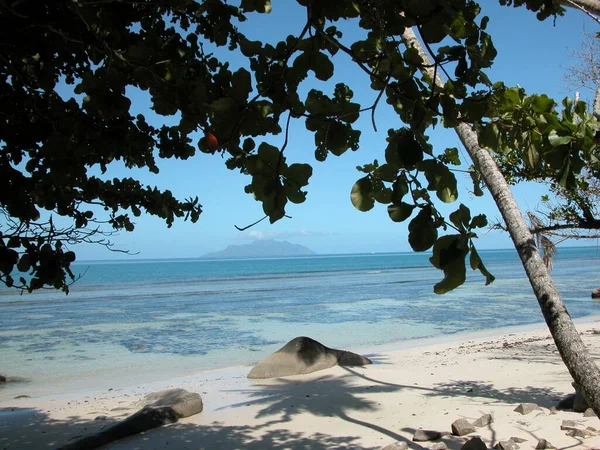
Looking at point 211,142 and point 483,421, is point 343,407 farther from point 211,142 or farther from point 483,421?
point 211,142

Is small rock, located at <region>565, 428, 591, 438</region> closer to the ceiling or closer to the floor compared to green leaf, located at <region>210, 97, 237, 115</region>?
closer to the floor

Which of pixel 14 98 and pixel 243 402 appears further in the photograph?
pixel 243 402

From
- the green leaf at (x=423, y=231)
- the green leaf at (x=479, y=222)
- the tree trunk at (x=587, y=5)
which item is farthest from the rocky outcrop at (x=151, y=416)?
the tree trunk at (x=587, y=5)

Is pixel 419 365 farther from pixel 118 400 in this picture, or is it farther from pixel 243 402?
pixel 118 400

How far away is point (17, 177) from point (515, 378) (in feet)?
24.9

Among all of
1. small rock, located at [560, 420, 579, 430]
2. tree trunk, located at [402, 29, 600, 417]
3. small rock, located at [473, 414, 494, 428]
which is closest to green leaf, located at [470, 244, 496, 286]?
tree trunk, located at [402, 29, 600, 417]

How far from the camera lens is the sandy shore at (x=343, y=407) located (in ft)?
17.5

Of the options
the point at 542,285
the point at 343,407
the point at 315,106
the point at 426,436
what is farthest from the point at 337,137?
the point at 343,407

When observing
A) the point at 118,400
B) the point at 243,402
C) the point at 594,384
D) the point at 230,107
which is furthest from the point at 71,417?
the point at 230,107

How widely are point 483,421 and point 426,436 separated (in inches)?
26.9

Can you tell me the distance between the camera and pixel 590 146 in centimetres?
148

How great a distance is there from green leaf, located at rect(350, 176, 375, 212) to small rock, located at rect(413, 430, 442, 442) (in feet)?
13.8

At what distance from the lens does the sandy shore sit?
5.33 meters

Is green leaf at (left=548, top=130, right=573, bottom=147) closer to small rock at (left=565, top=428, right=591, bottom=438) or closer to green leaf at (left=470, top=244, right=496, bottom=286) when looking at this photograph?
green leaf at (left=470, top=244, right=496, bottom=286)
